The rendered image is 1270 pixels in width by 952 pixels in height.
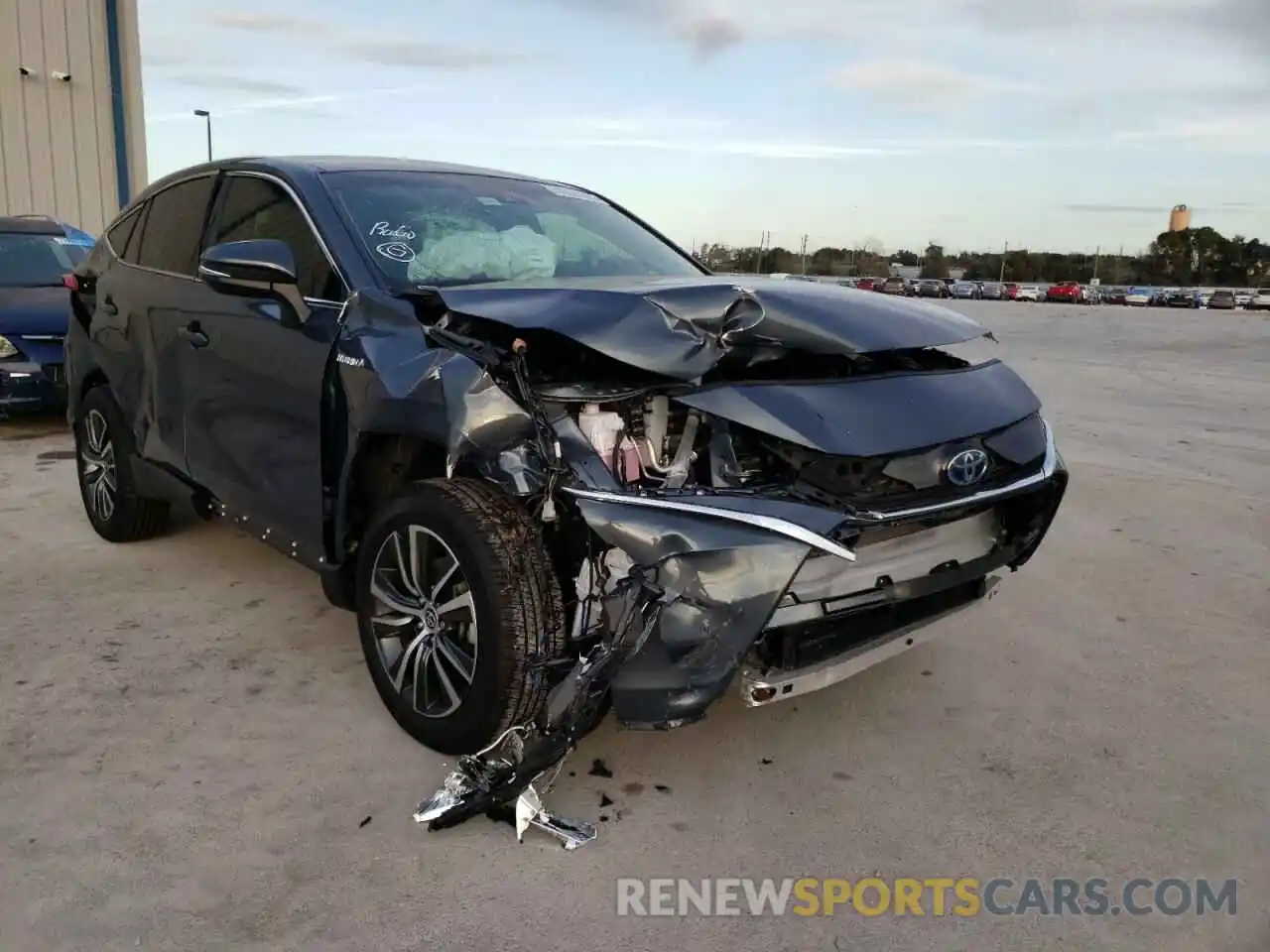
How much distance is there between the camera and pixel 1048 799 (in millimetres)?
2887

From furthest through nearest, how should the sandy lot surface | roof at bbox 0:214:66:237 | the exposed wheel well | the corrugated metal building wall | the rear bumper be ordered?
the corrugated metal building wall, roof at bbox 0:214:66:237, the rear bumper, the exposed wheel well, the sandy lot surface

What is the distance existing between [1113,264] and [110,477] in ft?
347

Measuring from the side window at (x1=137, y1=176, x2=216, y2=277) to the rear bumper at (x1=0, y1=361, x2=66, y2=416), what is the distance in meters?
3.81

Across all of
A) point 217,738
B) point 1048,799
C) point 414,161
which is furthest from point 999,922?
point 414,161

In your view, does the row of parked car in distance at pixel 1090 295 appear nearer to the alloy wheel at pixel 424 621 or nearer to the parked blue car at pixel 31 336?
the parked blue car at pixel 31 336

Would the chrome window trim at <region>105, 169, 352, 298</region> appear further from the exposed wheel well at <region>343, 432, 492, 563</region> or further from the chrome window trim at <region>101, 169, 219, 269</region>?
the exposed wheel well at <region>343, 432, 492, 563</region>

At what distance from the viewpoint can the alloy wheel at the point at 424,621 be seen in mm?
2848

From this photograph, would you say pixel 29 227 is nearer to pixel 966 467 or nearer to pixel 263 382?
pixel 263 382

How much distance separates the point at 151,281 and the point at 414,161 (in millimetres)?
1299

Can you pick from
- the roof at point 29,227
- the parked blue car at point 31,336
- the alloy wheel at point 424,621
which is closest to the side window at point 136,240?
the alloy wheel at point 424,621

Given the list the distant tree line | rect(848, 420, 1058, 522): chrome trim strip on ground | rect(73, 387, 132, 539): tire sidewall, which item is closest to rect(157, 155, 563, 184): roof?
rect(73, 387, 132, 539): tire sidewall

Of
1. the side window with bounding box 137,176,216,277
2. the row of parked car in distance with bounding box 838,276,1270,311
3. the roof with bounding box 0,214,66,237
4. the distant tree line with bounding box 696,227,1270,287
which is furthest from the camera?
the distant tree line with bounding box 696,227,1270,287

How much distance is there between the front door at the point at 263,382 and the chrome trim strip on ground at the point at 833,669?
1589 mm

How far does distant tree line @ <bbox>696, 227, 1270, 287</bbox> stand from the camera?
87688 millimetres
